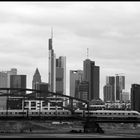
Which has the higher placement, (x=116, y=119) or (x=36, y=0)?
(x=36, y=0)

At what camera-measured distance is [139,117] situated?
160 m

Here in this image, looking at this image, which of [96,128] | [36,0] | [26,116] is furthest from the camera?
[26,116]

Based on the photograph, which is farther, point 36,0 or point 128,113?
point 128,113

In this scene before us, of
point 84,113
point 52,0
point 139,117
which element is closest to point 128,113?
point 139,117

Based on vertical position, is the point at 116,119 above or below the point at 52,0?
below

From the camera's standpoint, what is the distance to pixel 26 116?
505ft

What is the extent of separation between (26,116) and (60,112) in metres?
10.5

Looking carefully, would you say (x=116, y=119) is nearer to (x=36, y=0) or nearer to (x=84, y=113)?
(x=84, y=113)

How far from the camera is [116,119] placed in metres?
156

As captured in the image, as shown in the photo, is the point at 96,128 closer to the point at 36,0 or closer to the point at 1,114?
the point at 1,114

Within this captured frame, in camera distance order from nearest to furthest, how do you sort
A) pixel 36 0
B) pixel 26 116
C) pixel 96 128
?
pixel 36 0 < pixel 96 128 < pixel 26 116

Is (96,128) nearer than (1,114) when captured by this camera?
Yes

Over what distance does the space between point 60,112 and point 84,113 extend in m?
7.75

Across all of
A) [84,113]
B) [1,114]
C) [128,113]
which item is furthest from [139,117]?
[1,114]
